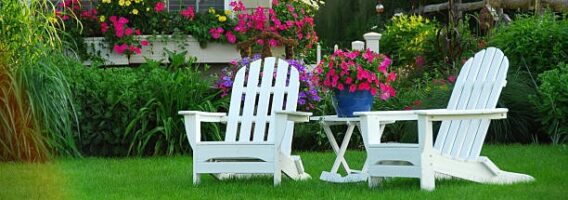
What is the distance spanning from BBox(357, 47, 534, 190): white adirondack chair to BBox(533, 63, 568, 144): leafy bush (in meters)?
2.19

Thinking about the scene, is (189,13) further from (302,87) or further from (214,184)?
(214,184)

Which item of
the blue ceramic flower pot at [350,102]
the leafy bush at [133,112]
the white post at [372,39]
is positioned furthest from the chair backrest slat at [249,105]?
the white post at [372,39]

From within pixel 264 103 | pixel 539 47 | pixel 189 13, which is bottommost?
pixel 264 103

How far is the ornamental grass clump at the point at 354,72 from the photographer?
22.2 ft

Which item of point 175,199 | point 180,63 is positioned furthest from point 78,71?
point 175,199

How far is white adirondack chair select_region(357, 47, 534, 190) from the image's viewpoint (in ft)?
19.6

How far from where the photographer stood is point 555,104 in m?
8.91

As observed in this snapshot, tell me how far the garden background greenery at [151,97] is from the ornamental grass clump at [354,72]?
0.77 m

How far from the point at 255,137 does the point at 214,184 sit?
553 millimetres

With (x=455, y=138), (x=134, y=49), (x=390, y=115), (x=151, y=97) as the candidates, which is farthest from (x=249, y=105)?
A: (x=134, y=49)

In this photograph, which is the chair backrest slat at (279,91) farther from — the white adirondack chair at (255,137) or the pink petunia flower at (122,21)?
the pink petunia flower at (122,21)

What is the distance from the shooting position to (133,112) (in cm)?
883

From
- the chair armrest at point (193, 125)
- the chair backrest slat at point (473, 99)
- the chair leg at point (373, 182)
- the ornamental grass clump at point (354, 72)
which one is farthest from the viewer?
the ornamental grass clump at point (354, 72)

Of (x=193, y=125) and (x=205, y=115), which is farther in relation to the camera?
(x=205, y=115)
